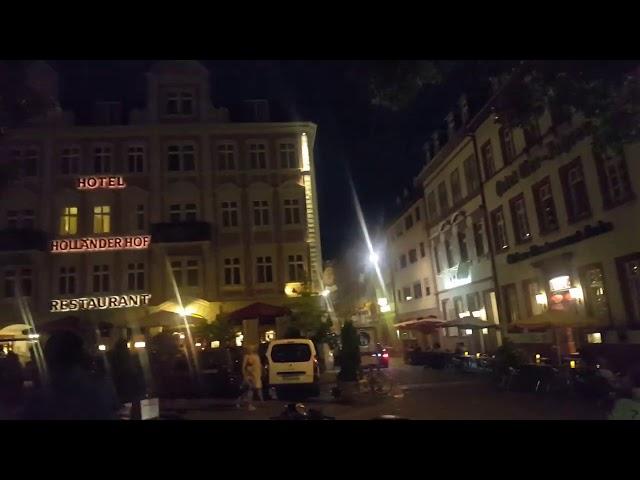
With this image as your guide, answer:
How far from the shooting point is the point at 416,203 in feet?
110

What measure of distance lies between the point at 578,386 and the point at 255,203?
1645 centimetres

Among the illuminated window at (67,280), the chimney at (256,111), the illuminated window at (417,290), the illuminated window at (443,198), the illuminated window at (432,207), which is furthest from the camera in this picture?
the illuminated window at (417,290)

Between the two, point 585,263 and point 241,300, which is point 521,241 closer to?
point 585,263

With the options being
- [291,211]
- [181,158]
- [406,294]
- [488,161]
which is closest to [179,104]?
[181,158]

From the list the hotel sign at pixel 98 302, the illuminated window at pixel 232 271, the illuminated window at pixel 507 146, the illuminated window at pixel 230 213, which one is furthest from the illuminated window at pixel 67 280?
the illuminated window at pixel 507 146

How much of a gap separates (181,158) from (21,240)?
7958 millimetres

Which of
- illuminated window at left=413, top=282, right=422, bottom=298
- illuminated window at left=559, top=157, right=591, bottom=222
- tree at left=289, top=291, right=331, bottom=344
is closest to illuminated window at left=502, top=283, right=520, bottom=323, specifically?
illuminated window at left=559, top=157, right=591, bottom=222

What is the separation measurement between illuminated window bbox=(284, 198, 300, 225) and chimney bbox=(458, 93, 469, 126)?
905cm

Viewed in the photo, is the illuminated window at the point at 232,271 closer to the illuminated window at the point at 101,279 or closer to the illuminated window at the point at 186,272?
the illuminated window at the point at 186,272

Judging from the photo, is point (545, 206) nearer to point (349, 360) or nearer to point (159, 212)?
point (349, 360)

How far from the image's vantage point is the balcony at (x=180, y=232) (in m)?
22.9

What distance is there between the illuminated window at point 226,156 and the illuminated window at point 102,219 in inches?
221

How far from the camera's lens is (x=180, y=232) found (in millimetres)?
23062
